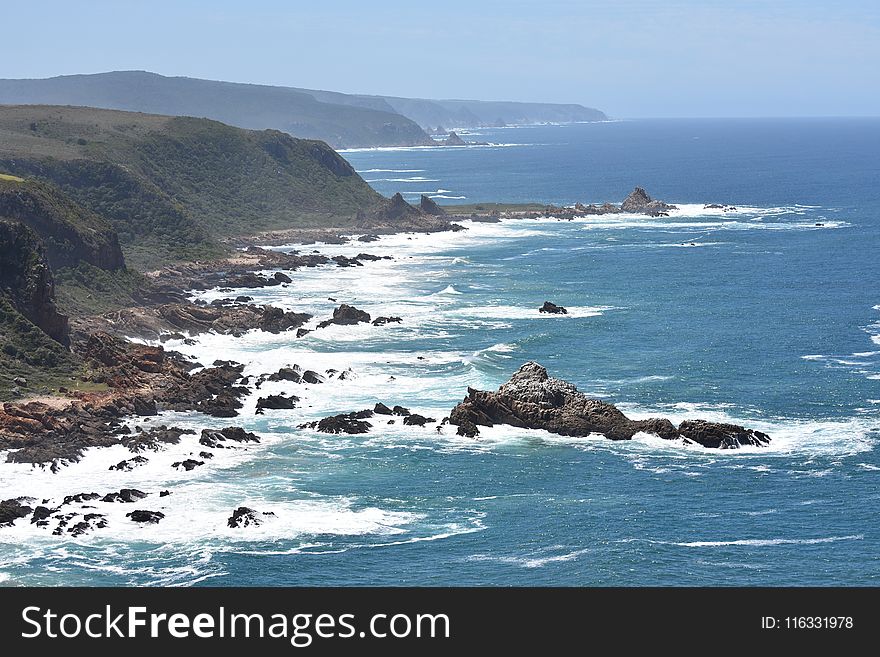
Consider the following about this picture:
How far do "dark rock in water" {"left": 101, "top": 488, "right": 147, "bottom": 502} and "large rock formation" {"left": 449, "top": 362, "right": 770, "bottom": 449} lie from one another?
22.5 m

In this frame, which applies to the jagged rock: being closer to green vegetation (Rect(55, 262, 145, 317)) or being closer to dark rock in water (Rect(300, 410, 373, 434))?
green vegetation (Rect(55, 262, 145, 317))

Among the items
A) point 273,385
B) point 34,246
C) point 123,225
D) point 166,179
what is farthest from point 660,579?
point 166,179

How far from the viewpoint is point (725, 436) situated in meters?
77.1

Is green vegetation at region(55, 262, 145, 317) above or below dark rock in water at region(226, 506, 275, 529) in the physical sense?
above

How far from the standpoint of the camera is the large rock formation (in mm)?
77625

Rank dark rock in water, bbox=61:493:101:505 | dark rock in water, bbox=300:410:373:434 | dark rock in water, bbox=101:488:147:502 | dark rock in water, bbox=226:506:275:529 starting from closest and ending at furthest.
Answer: dark rock in water, bbox=226:506:275:529 < dark rock in water, bbox=61:493:101:505 < dark rock in water, bbox=101:488:147:502 < dark rock in water, bbox=300:410:373:434

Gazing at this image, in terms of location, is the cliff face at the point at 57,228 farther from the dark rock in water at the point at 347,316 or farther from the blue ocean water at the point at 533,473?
the dark rock in water at the point at 347,316

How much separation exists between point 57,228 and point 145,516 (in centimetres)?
7269

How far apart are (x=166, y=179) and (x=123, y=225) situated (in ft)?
124

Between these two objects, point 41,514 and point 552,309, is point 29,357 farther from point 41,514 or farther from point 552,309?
point 552,309

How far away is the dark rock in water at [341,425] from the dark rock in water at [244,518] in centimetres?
1731

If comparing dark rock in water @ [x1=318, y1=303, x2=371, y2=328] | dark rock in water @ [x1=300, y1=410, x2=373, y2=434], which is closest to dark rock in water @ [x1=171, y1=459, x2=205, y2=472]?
dark rock in water @ [x1=300, y1=410, x2=373, y2=434]

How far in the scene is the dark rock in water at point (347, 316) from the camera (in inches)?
4668

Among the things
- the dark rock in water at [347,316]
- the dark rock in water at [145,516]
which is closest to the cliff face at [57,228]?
the dark rock in water at [347,316]
